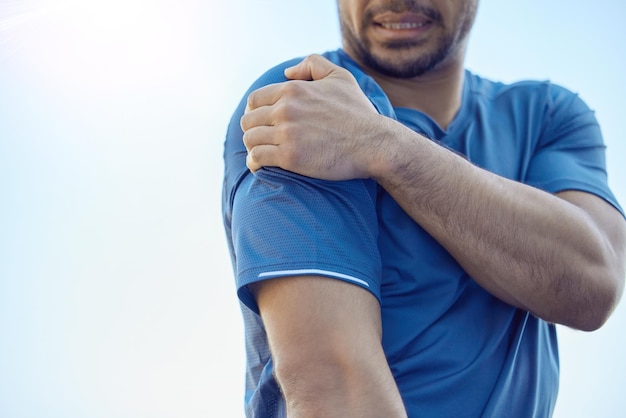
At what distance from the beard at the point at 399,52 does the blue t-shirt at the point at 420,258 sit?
0.04m

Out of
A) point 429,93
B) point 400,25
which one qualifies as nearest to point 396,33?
point 400,25

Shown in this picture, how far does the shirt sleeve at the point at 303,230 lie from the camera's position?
0.70 metres

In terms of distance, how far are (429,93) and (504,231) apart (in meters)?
0.41

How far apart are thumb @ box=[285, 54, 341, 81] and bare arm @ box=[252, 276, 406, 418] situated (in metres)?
0.29

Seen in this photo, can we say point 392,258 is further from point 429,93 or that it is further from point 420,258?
point 429,93

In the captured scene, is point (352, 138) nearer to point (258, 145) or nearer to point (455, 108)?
point (258, 145)

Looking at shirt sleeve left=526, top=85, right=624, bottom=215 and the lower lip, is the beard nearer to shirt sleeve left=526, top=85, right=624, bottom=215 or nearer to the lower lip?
the lower lip

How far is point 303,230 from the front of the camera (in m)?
0.72

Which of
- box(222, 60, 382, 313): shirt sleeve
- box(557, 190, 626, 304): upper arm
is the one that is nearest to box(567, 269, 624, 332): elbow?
box(557, 190, 626, 304): upper arm

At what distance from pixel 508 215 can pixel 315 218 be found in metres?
0.24

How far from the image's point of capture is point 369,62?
→ 1.09 meters

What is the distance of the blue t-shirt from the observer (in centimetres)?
73

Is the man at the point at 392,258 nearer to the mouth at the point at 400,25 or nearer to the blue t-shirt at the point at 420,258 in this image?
the blue t-shirt at the point at 420,258

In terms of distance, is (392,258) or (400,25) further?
(400,25)
